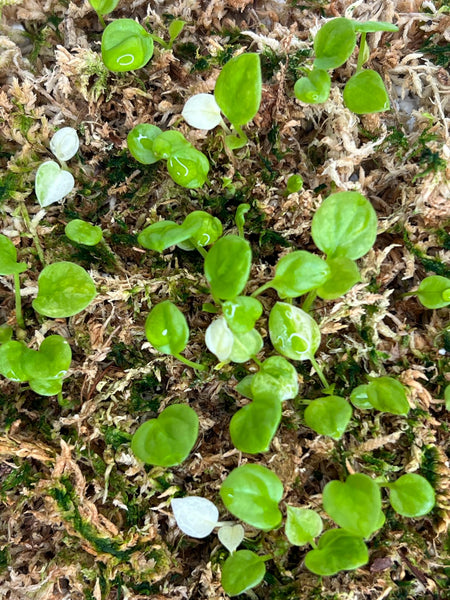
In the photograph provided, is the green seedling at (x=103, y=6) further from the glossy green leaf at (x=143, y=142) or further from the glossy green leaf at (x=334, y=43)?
the glossy green leaf at (x=334, y=43)

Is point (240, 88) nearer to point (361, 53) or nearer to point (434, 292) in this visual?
point (361, 53)

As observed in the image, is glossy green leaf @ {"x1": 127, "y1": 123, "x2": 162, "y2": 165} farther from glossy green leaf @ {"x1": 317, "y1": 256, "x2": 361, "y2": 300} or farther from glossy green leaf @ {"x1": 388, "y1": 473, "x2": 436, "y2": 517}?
glossy green leaf @ {"x1": 388, "y1": 473, "x2": 436, "y2": 517}

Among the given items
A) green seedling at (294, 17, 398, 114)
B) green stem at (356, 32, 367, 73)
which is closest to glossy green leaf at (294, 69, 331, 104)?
green seedling at (294, 17, 398, 114)

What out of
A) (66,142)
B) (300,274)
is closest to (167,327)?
(300,274)

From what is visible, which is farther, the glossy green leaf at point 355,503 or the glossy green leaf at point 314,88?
the glossy green leaf at point 314,88

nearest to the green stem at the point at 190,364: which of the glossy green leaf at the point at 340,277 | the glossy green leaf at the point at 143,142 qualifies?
the glossy green leaf at the point at 340,277

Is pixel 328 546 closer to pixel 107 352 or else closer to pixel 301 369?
pixel 301 369

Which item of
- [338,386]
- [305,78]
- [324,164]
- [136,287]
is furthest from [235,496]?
[305,78]
